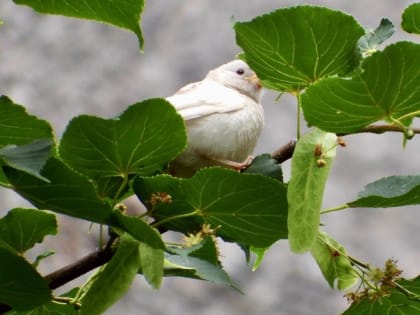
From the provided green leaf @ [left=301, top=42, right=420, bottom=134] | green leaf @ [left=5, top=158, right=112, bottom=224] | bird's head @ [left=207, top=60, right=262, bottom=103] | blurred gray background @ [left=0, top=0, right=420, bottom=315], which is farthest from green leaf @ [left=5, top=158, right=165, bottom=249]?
blurred gray background @ [left=0, top=0, right=420, bottom=315]

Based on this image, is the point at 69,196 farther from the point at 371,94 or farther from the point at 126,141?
the point at 371,94

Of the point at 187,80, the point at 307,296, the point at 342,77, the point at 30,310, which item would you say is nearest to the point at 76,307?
the point at 30,310

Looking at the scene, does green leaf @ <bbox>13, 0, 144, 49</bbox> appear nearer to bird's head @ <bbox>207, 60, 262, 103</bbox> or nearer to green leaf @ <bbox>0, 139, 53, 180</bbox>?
green leaf @ <bbox>0, 139, 53, 180</bbox>

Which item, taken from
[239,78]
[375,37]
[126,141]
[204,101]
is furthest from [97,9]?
[239,78]

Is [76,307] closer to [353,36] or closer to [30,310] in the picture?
[30,310]

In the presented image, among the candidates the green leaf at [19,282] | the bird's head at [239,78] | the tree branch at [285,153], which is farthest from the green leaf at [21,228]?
the bird's head at [239,78]

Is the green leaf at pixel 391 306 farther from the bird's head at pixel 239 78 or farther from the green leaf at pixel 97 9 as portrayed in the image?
the bird's head at pixel 239 78
